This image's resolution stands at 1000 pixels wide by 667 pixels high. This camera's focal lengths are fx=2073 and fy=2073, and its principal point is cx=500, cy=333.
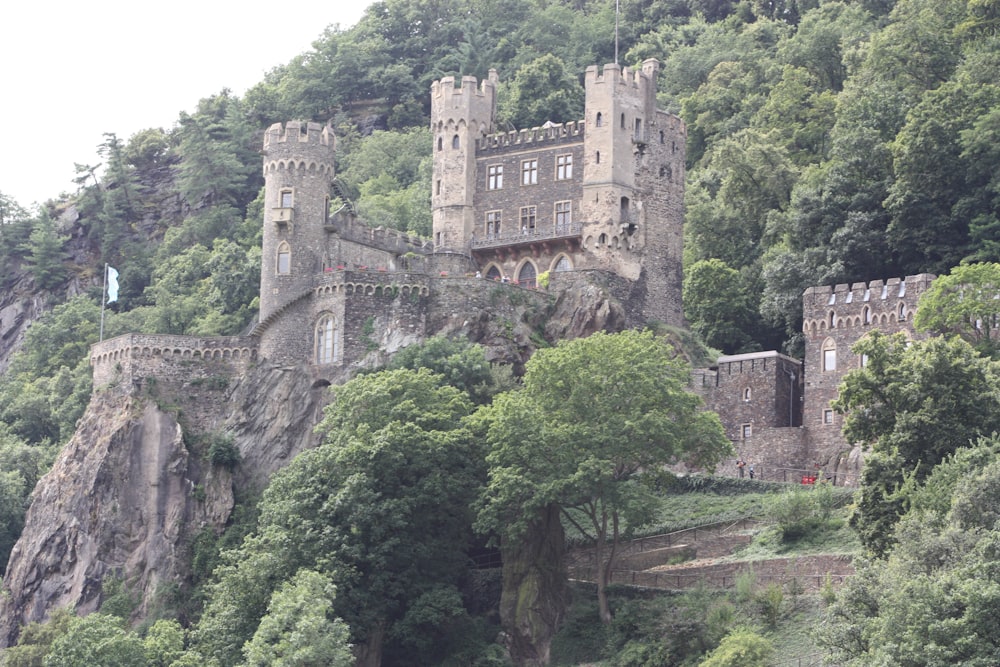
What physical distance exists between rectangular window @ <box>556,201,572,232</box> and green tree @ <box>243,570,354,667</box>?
25869 mm

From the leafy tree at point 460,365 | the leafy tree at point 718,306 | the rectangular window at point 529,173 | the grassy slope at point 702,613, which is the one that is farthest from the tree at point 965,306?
the rectangular window at point 529,173

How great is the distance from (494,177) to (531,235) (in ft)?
10.9

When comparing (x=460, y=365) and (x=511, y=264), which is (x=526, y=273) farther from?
(x=460, y=365)

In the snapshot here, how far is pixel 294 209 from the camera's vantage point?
85.6 metres

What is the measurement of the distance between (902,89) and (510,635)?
135ft

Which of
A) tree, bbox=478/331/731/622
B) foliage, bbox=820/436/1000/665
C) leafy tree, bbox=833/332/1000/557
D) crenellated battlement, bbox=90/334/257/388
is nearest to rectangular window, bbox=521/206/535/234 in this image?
crenellated battlement, bbox=90/334/257/388

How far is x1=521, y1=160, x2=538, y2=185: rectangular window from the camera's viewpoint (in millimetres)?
88938

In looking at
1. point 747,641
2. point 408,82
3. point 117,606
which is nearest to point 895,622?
point 747,641

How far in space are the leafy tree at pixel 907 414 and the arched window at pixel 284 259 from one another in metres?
29.3

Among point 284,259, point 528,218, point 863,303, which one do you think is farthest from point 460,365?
point 863,303

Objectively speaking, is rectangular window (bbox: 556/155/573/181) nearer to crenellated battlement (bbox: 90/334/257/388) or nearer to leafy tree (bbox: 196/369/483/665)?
crenellated battlement (bbox: 90/334/257/388)

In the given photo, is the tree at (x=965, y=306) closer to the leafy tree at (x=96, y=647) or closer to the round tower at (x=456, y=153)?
the round tower at (x=456, y=153)

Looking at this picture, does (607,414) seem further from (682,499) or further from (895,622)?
(895,622)

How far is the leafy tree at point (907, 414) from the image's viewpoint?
59.4 meters
